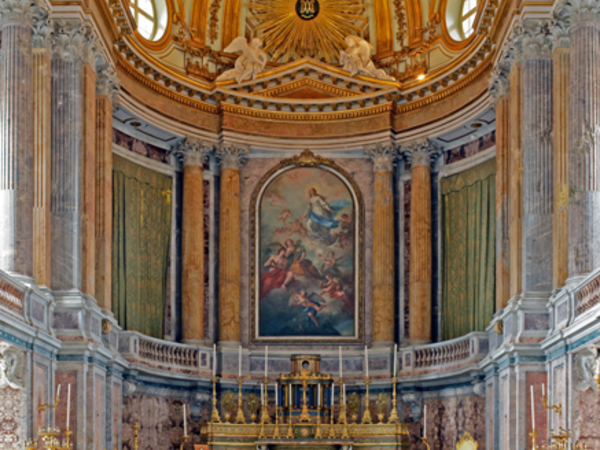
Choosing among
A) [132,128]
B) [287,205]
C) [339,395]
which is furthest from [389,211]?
[132,128]

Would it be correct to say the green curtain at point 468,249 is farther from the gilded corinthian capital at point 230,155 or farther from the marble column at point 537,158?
the gilded corinthian capital at point 230,155

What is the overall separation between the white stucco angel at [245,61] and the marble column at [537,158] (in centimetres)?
846

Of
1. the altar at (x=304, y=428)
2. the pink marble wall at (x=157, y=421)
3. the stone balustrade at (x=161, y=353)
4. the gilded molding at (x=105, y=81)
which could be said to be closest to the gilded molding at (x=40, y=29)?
the gilded molding at (x=105, y=81)

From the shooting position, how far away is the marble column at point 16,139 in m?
19.7

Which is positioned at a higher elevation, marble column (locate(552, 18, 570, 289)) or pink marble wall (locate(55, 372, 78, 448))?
A: marble column (locate(552, 18, 570, 289))

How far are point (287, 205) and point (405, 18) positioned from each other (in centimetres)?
571

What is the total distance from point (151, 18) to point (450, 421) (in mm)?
12124

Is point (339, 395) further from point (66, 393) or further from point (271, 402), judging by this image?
point (66, 393)

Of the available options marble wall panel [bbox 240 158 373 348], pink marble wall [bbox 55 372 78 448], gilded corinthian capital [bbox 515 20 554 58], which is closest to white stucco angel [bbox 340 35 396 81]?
marble wall panel [bbox 240 158 373 348]

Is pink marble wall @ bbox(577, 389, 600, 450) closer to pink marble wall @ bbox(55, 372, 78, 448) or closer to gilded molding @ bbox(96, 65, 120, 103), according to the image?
pink marble wall @ bbox(55, 372, 78, 448)

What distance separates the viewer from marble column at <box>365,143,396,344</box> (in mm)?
27203

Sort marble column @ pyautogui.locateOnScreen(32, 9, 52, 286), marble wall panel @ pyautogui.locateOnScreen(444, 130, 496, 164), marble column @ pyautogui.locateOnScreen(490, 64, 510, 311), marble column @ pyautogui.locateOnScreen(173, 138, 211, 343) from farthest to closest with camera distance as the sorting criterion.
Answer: marble column @ pyautogui.locateOnScreen(173, 138, 211, 343) → marble wall panel @ pyautogui.locateOnScreen(444, 130, 496, 164) → marble column @ pyautogui.locateOnScreen(490, 64, 510, 311) → marble column @ pyautogui.locateOnScreen(32, 9, 52, 286)

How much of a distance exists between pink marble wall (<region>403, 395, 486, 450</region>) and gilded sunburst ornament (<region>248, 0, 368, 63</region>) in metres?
9.53

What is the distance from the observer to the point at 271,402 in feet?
88.4
